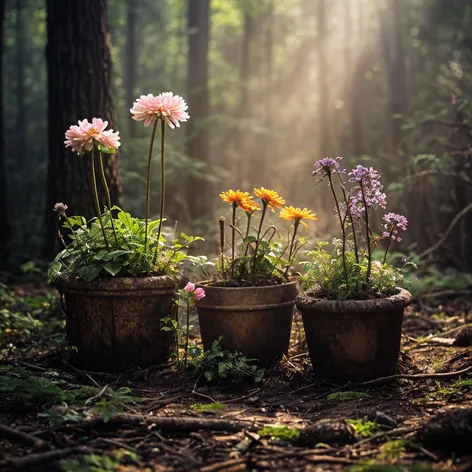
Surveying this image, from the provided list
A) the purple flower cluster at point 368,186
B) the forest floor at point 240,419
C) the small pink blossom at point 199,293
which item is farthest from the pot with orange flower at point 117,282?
the purple flower cluster at point 368,186

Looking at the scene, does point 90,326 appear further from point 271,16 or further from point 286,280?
point 271,16

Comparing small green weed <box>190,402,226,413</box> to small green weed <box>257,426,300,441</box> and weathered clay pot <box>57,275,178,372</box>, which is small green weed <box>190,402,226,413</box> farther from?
weathered clay pot <box>57,275,178,372</box>

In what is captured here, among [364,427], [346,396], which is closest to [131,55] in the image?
[346,396]

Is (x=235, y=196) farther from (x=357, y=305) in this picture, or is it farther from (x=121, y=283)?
(x=357, y=305)

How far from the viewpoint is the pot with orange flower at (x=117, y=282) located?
414cm

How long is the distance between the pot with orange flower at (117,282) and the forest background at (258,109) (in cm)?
154

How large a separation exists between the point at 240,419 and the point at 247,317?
1.09 meters

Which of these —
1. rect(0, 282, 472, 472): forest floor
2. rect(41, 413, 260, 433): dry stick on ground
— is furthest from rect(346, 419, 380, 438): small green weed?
rect(41, 413, 260, 433): dry stick on ground

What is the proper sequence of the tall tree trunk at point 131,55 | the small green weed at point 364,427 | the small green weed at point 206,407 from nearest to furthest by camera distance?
the small green weed at point 364,427
the small green weed at point 206,407
the tall tree trunk at point 131,55

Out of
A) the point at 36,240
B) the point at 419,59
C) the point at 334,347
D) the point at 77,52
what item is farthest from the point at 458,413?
the point at 419,59

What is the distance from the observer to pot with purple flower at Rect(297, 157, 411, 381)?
3893 mm

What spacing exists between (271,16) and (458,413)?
79.2 feet

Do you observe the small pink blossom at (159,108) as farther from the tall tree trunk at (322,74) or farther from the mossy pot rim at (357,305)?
the tall tree trunk at (322,74)

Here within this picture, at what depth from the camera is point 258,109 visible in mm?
32531
